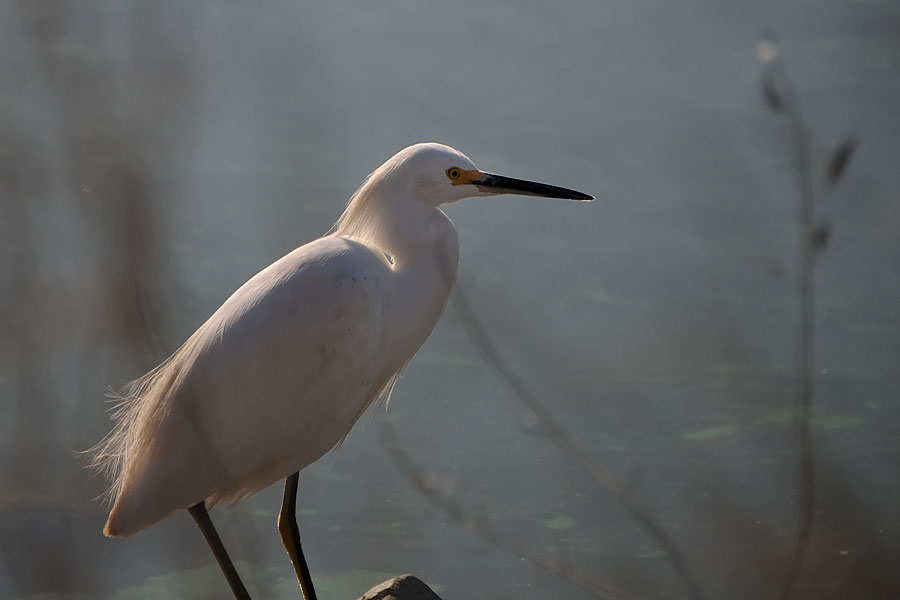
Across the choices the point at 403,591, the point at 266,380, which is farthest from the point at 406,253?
the point at 403,591

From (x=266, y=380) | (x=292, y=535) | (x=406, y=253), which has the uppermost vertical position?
(x=406, y=253)

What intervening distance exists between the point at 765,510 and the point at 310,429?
5.05 ft

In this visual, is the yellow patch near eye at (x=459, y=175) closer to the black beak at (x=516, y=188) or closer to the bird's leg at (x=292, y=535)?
the black beak at (x=516, y=188)

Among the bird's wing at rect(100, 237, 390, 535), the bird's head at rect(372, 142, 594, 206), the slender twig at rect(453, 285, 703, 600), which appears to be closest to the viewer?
the slender twig at rect(453, 285, 703, 600)

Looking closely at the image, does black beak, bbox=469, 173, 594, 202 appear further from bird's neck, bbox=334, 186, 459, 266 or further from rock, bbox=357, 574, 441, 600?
rock, bbox=357, 574, 441, 600

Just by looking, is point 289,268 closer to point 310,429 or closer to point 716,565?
point 310,429

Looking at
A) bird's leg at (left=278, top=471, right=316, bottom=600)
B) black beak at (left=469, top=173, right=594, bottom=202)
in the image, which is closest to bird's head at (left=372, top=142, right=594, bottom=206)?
black beak at (left=469, top=173, right=594, bottom=202)

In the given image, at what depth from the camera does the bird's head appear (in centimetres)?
242

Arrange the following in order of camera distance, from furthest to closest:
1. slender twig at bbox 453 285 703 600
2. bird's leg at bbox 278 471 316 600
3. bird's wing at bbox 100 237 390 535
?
1. bird's leg at bbox 278 471 316 600
2. bird's wing at bbox 100 237 390 535
3. slender twig at bbox 453 285 703 600

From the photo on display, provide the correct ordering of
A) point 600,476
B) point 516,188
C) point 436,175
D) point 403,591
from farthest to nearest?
1. point 516,188
2. point 436,175
3. point 403,591
4. point 600,476

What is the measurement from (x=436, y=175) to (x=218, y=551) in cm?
110

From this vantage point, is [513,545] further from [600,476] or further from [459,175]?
[459,175]

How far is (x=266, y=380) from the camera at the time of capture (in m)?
2.30

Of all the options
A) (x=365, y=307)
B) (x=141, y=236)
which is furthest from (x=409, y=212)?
(x=141, y=236)
